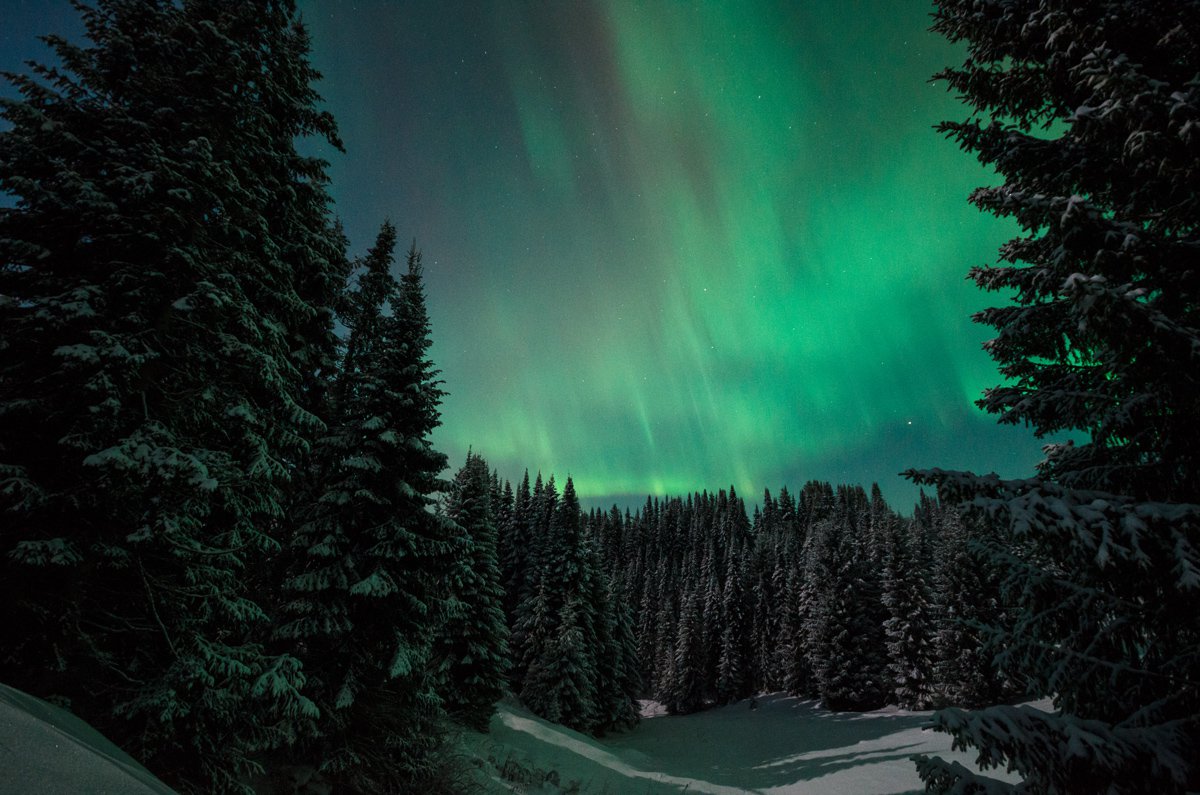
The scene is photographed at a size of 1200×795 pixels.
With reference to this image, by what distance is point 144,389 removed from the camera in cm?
753

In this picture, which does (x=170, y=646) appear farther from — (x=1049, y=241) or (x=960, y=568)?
(x=960, y=568)

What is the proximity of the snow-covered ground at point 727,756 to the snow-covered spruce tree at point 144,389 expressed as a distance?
929cm

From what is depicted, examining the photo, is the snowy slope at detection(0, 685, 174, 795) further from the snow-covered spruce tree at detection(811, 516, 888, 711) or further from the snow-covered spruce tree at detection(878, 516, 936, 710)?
the snow-covered spruce tree at detection(811, 516, 888, 711)

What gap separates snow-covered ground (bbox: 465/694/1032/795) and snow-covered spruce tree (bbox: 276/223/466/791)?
4279mm

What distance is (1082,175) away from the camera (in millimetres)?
5543

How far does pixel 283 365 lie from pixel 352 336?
6.70 meters

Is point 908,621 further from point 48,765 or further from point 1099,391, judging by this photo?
point 48,765

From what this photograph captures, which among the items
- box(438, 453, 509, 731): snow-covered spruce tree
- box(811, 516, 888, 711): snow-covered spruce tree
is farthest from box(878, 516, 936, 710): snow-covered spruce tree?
box(438, 453, 509, 731): snow-covered spruce tree

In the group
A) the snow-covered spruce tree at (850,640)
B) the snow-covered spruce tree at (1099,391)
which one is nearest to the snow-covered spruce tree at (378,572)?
the snow-covered spruce tree at (1099,391)

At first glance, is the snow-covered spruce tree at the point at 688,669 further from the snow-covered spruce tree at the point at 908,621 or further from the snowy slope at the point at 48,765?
the snowy slope at the point at 48,765

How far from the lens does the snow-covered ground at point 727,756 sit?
17078 millimetres

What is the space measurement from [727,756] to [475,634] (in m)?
17.3

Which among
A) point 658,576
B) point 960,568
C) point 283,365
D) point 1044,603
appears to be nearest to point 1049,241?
point 1044,603

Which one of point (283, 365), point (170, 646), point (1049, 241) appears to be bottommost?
point (170, 646)
